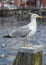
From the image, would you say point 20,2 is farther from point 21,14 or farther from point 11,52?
point 11,52

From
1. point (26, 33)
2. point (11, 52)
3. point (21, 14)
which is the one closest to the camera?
point (26, 33)

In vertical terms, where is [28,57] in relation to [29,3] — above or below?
above

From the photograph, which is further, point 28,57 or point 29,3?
point 29,3

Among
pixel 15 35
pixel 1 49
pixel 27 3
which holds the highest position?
pixel 15 35

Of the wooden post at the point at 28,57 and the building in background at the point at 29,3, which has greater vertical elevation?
the wooden post at the point at 28,57

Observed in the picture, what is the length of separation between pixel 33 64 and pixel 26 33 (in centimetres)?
250

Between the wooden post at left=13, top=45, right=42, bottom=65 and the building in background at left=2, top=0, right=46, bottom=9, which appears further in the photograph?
the building in background at left=2, top=0, right=46, bottom=9

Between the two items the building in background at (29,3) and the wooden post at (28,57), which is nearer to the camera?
the wooden post at (28,57)

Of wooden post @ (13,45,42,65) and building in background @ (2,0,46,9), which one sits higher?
wooden post @ (13,45,42,65)

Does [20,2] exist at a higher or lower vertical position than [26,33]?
lower

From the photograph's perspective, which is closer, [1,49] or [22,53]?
[22,53]

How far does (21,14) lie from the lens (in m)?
35.2

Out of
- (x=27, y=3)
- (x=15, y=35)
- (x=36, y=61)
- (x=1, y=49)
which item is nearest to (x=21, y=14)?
(x=27, y=3)

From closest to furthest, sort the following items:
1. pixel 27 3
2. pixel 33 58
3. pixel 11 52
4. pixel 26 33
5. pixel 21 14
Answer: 1. pixel 33 58
2. pixel 26 33
3. pixel 11 52
4. pixel 21 14
5. pixel 27 3
